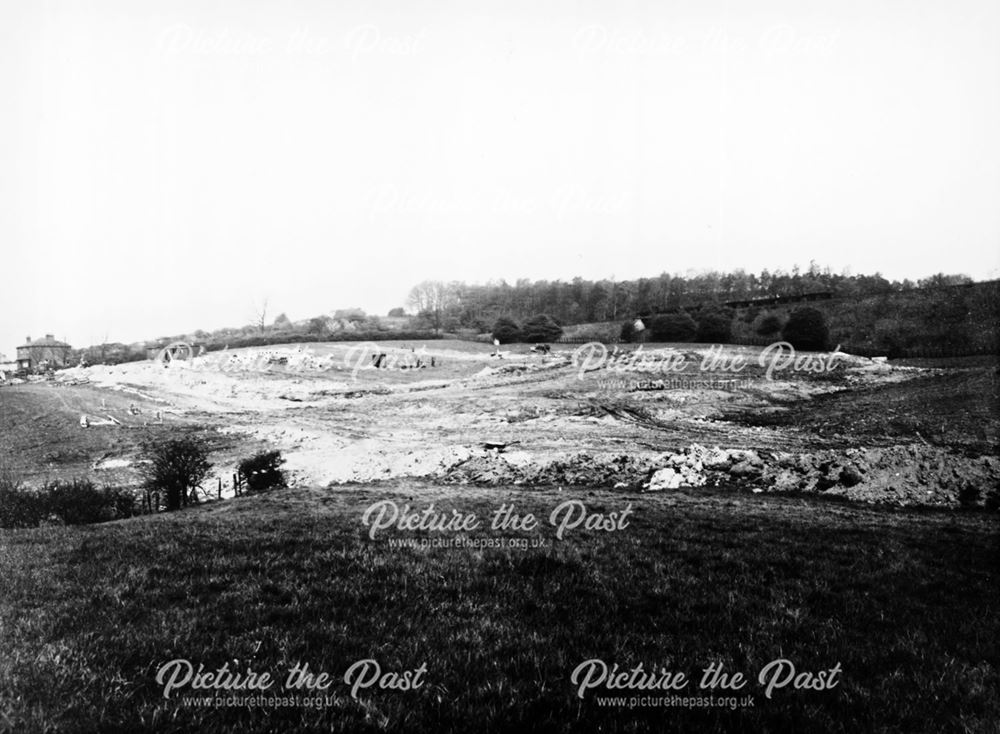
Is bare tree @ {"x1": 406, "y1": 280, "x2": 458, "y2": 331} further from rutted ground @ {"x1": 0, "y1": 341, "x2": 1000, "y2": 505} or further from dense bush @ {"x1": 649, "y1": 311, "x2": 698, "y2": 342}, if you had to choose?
dense bush @ {"x1": 649, "y1": 311, "x2": 698, "y2": 342}

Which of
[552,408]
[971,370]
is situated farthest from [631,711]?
[971,370]

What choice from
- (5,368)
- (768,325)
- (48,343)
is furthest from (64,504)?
(768,325)

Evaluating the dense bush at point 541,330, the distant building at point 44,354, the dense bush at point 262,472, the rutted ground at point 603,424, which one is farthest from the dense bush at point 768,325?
the distant building at point 44,354

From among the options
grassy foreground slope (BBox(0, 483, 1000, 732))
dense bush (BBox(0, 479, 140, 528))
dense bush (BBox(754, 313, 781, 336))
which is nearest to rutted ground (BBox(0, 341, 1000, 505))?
dense bush (BBox(0, 479, 140, 528))

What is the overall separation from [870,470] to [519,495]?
1105cm

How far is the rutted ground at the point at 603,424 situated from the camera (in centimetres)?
1544

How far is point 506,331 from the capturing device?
4722 centimetres

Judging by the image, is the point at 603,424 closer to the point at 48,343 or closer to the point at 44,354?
the point at 48,343

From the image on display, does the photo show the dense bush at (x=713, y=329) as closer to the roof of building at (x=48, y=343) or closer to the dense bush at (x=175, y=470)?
the dense bush at (x=175, y=470)

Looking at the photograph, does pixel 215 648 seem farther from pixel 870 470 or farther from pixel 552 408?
pixel 552 408

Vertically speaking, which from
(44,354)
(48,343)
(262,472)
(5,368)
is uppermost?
(48,343)

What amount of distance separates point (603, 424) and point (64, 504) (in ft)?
66.8

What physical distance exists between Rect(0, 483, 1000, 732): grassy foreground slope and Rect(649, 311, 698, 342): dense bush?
75.4 ft

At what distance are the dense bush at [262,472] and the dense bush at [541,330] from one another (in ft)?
102
